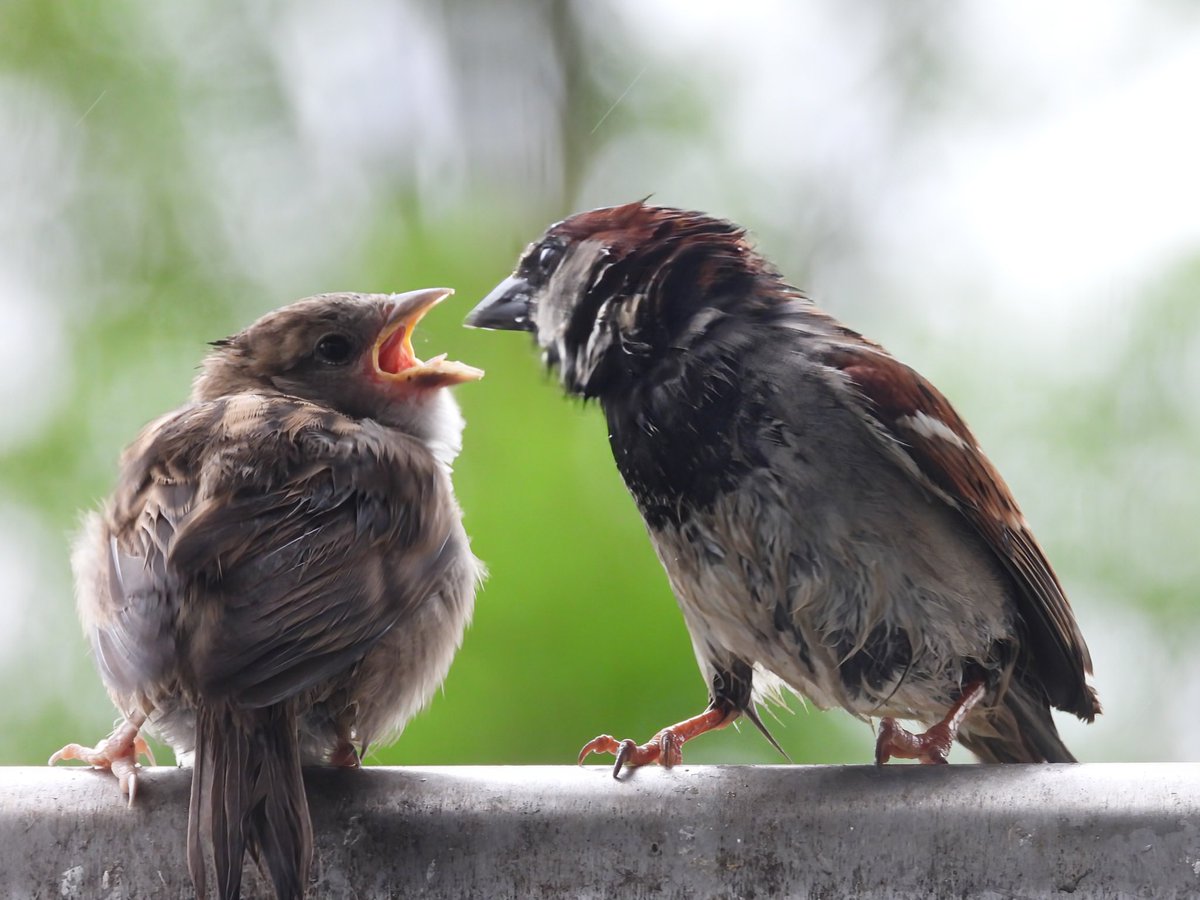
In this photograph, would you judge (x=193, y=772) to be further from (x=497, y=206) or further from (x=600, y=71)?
(x=600, y=71)

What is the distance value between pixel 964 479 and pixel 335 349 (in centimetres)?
122

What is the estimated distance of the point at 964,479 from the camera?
7.49 feet

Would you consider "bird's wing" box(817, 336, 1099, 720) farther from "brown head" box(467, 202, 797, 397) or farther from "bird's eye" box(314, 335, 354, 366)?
"bird's eye" box(314, 335, 354, 366)

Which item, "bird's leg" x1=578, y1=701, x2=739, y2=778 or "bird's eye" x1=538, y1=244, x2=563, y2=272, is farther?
"bird's eye" x1=538, y1=244, x2=563, y2=272

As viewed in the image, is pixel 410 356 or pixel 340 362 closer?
pixel 340 362

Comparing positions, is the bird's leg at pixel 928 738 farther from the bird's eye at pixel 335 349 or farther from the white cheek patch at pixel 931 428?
the bird's eye at pixel 335 349

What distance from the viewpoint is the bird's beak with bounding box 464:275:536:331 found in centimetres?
246

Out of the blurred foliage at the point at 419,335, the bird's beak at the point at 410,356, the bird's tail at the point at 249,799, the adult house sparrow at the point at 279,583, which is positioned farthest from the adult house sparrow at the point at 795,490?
the blurred foliage at the point at 419,335

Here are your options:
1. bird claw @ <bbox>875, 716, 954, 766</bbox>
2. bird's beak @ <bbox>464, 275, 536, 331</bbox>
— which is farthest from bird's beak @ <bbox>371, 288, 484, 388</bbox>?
bird claw @ <bbox>875, 716, 954, 766</bbox>

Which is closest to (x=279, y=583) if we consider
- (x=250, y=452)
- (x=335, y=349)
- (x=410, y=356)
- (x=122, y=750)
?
(x=250, y=452)

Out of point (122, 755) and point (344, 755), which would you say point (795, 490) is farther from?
point (122, 755)

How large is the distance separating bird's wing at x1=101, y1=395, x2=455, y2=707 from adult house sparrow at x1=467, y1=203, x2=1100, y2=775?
14.8 inches

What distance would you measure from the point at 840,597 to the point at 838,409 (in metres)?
0.31

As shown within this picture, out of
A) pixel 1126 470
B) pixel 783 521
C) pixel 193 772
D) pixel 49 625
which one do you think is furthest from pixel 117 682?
pixel 1126 470
